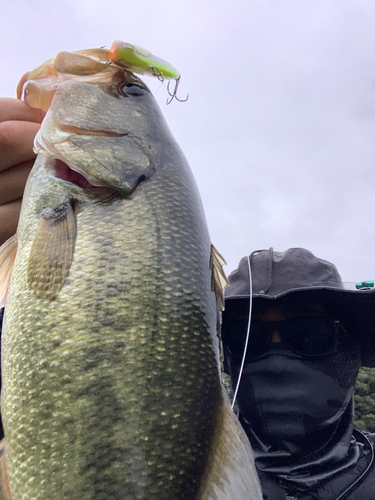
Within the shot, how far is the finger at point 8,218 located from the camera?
6.34 ft

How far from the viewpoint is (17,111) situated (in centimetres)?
183

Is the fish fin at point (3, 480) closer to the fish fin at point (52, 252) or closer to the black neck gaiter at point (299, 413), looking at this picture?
the fish fin at point (52, 252)

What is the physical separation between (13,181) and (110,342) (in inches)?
42.7

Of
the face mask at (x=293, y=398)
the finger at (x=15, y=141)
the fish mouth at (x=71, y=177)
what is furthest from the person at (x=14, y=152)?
the face mask at (x=293, y=398)

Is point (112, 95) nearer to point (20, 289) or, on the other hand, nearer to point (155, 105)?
point (155, 105)

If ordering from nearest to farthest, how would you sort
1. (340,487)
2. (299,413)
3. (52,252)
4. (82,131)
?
1. (52,252)
2. (82,131)
3. (340,487)
4. (299,413)

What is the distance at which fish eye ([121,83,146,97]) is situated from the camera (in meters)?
1.92

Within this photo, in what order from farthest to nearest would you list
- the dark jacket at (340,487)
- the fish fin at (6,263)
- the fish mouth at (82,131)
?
the dark jacket at (340,487) < the fish mouth at (82,131) < the fish fin at (6,263)

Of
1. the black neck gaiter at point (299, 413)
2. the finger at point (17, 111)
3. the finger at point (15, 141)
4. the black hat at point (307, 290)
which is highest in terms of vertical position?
the finger at point (17, 111)

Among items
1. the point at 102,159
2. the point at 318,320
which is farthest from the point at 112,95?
the point at 318,320

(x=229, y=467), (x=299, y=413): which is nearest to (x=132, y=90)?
(x=229, y=467)

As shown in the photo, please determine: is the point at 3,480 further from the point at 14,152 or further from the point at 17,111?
the point at 17,111

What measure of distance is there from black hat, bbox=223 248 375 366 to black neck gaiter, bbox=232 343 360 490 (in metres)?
0.25

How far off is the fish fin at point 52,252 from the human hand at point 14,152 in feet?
1.64
